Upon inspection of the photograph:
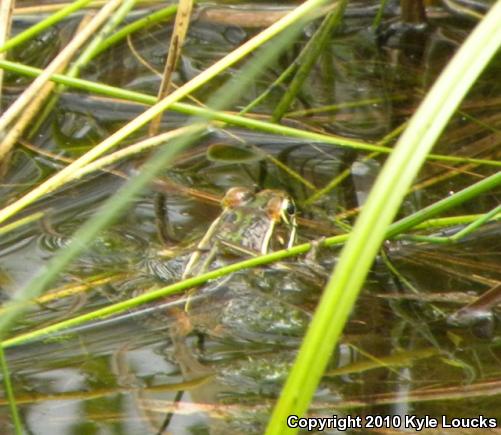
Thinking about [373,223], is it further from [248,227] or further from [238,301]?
[248,227]

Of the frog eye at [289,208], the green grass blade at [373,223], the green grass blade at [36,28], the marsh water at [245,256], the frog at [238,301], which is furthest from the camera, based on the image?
the frog eye at [289,208]

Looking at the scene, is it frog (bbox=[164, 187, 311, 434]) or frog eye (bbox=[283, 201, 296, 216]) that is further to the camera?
frog eye (bbox=[283, 201, 296, 216])

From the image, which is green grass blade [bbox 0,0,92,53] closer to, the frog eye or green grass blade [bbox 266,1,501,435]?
the frog eye

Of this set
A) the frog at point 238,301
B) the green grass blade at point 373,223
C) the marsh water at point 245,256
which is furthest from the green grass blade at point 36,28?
the green grass blade at point 373,223

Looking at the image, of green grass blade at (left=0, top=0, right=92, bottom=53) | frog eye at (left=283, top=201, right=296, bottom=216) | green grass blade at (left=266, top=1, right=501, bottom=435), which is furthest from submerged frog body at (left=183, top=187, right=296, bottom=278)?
green grass blade at (left=266, top=1, right=501, bottom=435)

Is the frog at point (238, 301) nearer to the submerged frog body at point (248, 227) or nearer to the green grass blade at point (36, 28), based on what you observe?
the submerged frog body at point (248, 227)

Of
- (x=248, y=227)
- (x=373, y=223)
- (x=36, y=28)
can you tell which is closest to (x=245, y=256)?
(x=248, y=227)

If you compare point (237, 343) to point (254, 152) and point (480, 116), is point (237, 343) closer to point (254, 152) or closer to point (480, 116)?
point (254, 152)

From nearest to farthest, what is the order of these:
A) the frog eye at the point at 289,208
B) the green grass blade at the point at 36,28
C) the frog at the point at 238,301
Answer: the frog at the point at 238,301 → the green grass blade at the point at 36,28 → the frog eye at the point at 289,208
